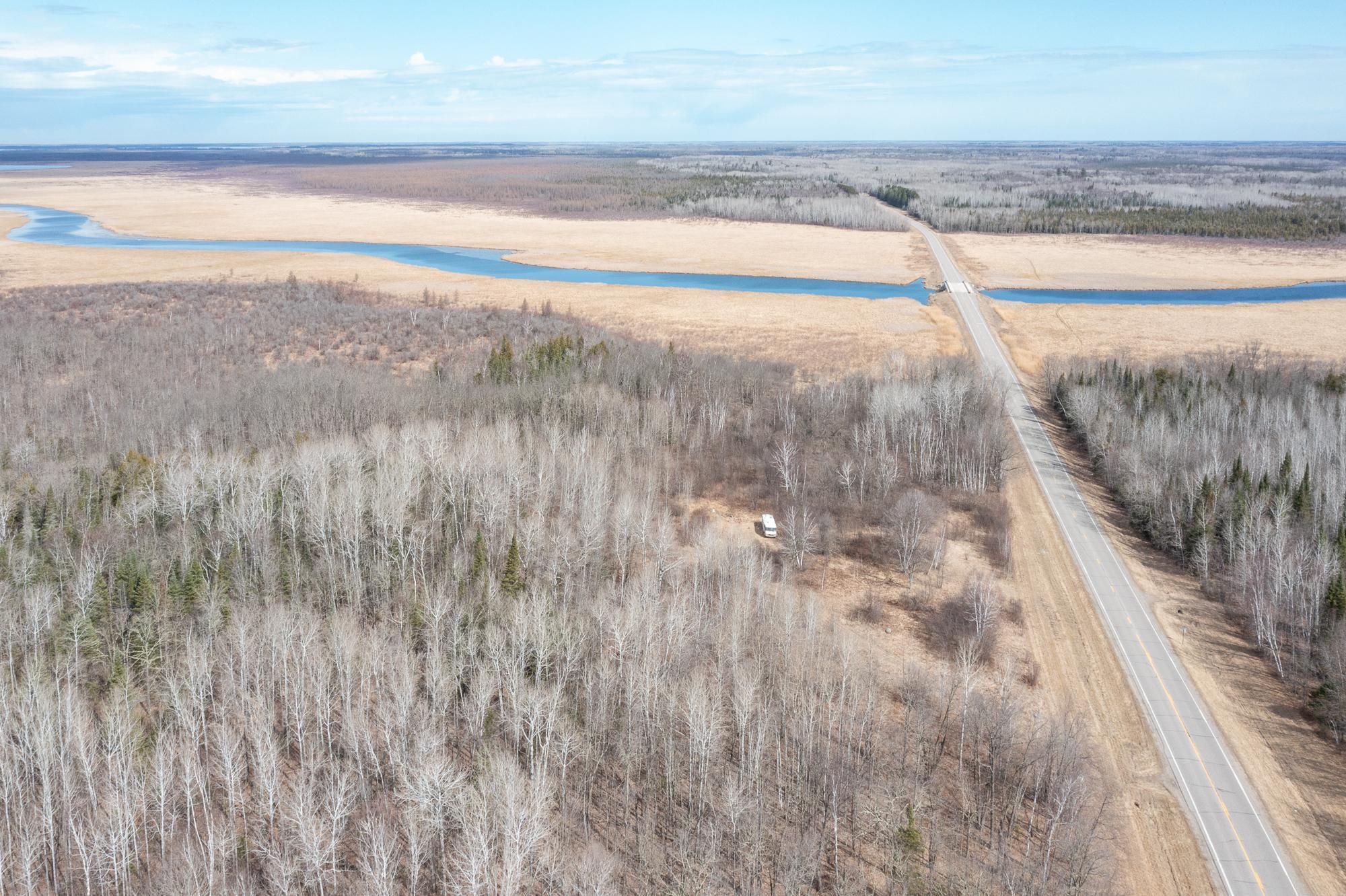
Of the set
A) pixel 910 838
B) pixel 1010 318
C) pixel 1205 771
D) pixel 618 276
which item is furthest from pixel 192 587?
pixel 618 276

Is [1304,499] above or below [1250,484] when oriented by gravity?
below

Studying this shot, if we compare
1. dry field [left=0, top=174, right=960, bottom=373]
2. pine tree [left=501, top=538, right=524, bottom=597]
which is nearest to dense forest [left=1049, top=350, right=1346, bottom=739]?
dry field [left=0, top=174, right=960, bottom=373]

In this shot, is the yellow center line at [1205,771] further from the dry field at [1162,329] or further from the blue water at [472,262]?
the blue water at [472,262]

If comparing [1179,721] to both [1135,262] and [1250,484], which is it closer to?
[1250,484]

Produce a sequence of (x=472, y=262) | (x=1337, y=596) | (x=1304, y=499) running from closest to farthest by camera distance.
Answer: (x=1337, y=596) → (x=1304, y=499) → (x=472, y=262)

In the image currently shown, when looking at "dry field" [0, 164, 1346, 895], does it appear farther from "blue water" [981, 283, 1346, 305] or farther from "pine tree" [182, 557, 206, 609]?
"pine tree" [182, 557, 206, 609]

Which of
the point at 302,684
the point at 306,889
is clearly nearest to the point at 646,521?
the point at 302,684

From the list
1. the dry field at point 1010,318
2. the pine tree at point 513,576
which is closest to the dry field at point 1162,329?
the dry field at point 1010,318
